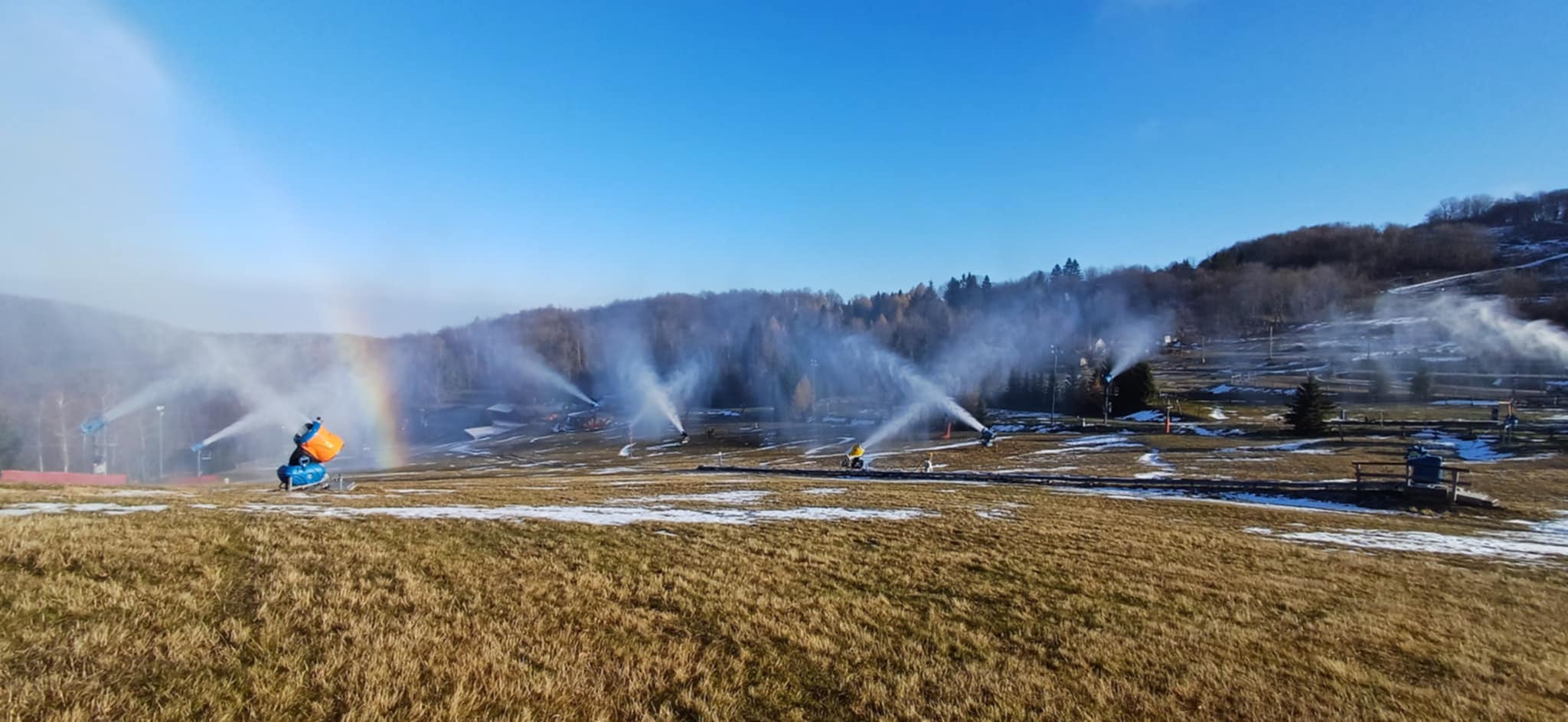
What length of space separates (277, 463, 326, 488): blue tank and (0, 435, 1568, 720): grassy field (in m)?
8.18

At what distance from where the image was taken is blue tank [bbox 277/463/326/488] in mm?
25094

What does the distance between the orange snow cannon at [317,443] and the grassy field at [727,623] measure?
965cm

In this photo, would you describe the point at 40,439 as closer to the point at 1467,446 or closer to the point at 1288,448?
the point at 1288,448

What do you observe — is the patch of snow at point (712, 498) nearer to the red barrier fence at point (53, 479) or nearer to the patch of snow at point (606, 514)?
the patch of snow at point (606, 514)

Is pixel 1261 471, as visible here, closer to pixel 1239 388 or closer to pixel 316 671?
pixel 316 671

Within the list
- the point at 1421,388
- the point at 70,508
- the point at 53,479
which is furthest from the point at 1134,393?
the point at 53,479

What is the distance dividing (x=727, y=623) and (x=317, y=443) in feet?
85.5

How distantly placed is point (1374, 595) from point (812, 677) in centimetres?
1208

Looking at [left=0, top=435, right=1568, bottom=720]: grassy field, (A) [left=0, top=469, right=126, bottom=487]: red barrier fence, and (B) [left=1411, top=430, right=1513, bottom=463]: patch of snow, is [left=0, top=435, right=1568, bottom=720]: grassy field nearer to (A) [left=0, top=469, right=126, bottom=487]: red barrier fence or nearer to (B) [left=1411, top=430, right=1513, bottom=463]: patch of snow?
(A) [left=0, top=469, right=126, bottom=487]: red barrier fence

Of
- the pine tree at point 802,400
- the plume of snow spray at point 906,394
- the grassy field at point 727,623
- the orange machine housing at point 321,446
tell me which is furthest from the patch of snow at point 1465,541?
the pine tree at point 802,400

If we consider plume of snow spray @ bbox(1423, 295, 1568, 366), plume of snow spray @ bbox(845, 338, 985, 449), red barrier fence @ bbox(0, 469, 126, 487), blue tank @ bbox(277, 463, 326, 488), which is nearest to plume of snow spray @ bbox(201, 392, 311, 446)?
red barrier fence @ bbox(0, 469, 126, 487)

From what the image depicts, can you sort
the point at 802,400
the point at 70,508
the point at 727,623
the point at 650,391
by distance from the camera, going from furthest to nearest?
1. the point at 650,391
2. the point at 802,400
3. the point at 70,508
4. the point at 727,623

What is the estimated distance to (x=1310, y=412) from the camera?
56812 mm

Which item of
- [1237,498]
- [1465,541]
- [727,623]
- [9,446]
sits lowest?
[1237,498]
